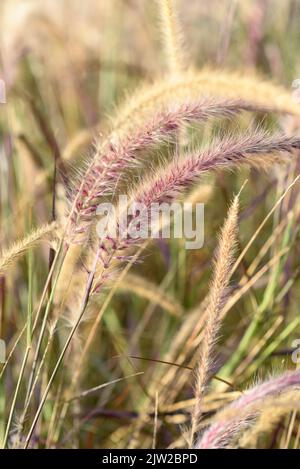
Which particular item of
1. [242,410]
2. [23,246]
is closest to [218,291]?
[242,410]

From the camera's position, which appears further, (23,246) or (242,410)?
(23,246)

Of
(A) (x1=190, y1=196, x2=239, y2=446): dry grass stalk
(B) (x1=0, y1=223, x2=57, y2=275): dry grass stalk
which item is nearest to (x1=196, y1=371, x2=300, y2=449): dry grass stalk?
(A) (x1=190, y1=196, x2=239, y2=446): dry grass stalk

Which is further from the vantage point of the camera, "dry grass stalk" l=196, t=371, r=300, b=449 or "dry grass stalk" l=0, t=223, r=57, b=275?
"dry grass stalk" l=0, t=223, r=57, b=275

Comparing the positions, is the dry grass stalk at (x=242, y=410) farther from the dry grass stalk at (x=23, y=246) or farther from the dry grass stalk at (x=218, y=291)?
the dry grass stalk at (x=23, y=246)

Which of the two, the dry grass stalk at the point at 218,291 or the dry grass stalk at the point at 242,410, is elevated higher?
the dry grass stalk at the point at 218,291

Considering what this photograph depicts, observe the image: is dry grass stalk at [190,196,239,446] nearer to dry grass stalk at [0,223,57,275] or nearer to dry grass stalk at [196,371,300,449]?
dry grass stalk at [196,371,300,449]

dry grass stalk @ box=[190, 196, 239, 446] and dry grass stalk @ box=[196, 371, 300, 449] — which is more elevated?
dry grass stalk @ box=[190, 196, 239, 446]

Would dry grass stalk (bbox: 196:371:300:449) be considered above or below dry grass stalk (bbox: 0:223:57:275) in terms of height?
below

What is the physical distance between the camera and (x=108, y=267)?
39.0 inches

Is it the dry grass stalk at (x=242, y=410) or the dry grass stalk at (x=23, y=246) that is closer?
the dry grass stalk at (x=242, y=410)

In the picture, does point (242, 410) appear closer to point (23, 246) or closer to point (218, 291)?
point (218, 291)

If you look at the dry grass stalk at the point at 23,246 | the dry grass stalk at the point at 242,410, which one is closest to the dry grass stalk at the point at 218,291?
the dry grass stalk at the point at 242,410

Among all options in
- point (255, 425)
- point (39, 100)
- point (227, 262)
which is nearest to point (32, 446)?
point (255, 425)

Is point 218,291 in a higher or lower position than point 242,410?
higher
